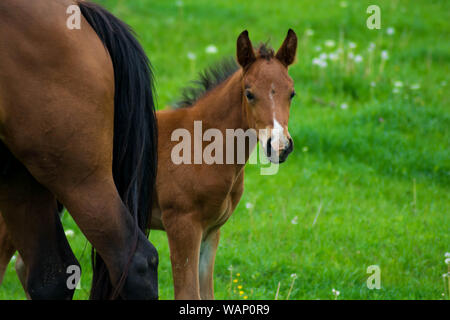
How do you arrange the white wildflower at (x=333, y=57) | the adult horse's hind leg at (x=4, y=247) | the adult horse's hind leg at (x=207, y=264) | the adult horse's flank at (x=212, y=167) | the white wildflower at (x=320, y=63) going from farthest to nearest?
the white wildflower at (x=333, y=57) → the white wildflower at (x=320, y=63) → the adult horse's hind leg at (x=207, y=264) → the adult horse's hind leg at (x=4, y=247) → the adult horse's flank at (x=212, y=167)

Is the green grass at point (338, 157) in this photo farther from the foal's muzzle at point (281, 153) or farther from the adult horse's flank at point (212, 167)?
the foal's muzzle at point (281, 153)

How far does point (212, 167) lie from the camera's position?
14.9 feet

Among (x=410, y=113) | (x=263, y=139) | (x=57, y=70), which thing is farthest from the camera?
(x=410, y=113)

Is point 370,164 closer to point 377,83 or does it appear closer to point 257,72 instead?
point 377,83

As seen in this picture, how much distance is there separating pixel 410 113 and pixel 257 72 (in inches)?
174

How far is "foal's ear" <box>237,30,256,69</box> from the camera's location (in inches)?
172

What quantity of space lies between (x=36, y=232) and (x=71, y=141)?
65cm

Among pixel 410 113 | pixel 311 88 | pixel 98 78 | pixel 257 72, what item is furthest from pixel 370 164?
pixel 98 78

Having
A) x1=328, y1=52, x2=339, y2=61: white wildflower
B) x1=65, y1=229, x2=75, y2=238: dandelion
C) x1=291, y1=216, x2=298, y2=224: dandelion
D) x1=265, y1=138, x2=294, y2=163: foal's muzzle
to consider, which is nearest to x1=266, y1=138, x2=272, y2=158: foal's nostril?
x1=265, y1=138, x2=294, y2=163: foal's muzzle

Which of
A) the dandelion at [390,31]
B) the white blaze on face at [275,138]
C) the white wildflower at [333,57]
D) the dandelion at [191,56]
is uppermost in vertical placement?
the dandelion at [390,31]

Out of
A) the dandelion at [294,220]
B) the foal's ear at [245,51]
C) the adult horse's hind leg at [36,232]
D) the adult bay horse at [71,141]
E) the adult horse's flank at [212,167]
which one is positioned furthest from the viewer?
the dandelion at [294,220]

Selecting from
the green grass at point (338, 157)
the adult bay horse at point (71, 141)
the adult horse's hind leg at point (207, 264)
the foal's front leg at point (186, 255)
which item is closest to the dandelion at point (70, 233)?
the green grass at point (338, 157)

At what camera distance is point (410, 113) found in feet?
26.9

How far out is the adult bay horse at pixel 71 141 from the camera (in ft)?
9.74
